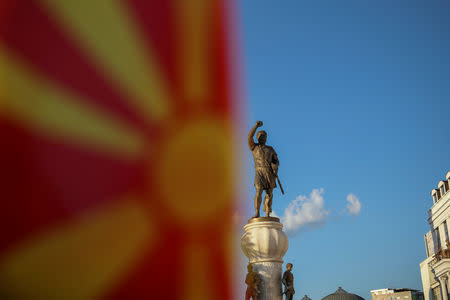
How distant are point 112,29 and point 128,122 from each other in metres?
3.67

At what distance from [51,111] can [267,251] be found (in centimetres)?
949

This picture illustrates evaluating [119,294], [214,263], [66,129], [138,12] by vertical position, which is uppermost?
[138,12]

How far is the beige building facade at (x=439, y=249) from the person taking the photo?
31.1 metres

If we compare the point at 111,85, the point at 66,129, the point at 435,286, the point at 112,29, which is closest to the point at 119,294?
the point at 66,129

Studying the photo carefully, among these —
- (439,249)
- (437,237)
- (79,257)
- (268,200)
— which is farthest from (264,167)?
(437,237)

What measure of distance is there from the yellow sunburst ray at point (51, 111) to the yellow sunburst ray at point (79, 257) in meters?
2.57

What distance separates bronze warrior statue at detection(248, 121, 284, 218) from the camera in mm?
10102

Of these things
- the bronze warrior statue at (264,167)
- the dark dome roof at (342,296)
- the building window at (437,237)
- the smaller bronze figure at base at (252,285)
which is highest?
the building window at (437,237)

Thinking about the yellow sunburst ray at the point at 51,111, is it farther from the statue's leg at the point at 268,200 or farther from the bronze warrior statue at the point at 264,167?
the statue's leg at the point at 268,200

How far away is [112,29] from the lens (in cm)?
1684

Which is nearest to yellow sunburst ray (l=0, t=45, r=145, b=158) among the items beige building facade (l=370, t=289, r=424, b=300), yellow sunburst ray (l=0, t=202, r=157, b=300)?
yellow sunburst ray (l=0, t=202, r=157, b=300)

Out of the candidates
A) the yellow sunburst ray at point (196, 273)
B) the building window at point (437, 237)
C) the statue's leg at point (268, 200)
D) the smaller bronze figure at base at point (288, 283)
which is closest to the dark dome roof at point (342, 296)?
the building window at point (437, 237)

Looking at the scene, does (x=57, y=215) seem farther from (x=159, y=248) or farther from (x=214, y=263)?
(x=214, y=263)

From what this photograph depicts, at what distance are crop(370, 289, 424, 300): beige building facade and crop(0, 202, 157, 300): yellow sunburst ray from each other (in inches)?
2661
